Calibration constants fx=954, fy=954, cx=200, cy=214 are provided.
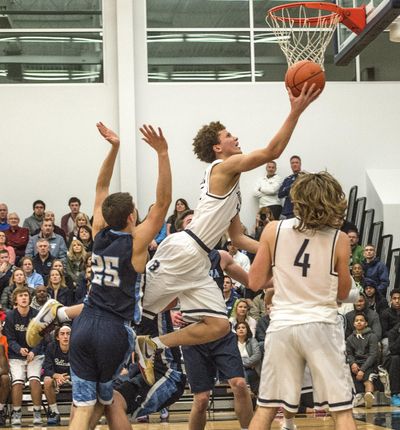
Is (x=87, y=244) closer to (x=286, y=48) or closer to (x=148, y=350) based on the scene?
(x=286, y=48)

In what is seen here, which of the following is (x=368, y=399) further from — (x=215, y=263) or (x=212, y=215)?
(x=212, y=215)

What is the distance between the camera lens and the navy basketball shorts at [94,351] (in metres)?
6.26

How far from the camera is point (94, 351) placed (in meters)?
6.26

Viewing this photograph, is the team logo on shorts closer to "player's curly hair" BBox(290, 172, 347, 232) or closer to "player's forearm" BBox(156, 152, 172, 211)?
"player's forearm" BBox(156, 152, 172, 211)

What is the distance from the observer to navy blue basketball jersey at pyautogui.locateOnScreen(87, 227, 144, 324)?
6.30 metres

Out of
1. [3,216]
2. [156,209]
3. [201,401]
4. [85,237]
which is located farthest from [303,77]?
[3,216]

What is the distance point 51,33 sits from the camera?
1950 cm

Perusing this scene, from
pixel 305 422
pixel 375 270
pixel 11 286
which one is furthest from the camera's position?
pixel 375 270

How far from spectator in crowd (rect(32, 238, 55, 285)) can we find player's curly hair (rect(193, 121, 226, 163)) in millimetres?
8367

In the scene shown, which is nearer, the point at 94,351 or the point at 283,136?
the point at 94,351

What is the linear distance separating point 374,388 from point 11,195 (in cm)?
874

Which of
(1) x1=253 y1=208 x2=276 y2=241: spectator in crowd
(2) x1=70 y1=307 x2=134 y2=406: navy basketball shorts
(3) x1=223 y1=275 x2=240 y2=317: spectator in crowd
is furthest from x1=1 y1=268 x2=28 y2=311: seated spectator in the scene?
(2) x1=70 y1=307 x2=134 y2=406: navy basketball shorts

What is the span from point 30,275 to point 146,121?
17.6 feet

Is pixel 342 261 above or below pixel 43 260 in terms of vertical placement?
above
